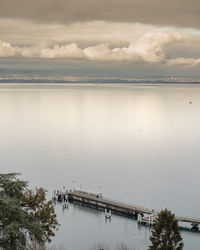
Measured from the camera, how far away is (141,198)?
2936 inches

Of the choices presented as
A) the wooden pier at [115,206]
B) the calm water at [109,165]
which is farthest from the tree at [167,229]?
the wooden pier at [115,206]

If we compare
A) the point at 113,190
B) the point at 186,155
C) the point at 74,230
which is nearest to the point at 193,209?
the point at 113,190

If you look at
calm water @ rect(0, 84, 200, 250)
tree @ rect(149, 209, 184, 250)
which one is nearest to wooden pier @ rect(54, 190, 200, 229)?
calm water @ rect(0, 84, 200, 250)

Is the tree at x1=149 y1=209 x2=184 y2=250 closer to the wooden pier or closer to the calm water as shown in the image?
the calm water

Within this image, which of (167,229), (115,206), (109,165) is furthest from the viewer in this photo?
(109,165)

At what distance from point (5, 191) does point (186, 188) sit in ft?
188

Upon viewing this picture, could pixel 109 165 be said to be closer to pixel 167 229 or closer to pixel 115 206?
pixel 115 206

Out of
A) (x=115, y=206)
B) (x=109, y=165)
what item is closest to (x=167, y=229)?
(x=115, y=206)

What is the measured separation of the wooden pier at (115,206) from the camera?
62650 mm

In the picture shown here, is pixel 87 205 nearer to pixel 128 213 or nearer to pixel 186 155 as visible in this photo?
pixel 128 213

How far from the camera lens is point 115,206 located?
69.8 meters

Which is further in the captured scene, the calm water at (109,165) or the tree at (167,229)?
the calm water at (109,165)

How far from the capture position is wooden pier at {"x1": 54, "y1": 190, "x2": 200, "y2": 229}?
→ 62.7m

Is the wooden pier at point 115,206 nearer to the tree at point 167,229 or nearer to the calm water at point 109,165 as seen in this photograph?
the calm water at point 109,165
